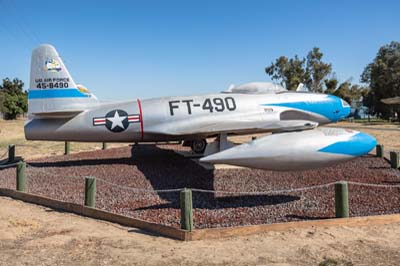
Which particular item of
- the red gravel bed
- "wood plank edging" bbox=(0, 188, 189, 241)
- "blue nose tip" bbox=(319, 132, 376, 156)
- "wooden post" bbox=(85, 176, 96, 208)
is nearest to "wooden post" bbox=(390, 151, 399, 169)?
the red gravel bed

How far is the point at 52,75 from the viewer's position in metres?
11.3

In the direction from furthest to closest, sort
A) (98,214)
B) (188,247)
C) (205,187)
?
1. (205,187)
2. (98,214)
3. (188,247)

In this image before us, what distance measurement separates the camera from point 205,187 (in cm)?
915

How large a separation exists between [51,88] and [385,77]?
50.1 metres

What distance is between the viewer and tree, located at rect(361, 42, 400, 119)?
4975cm

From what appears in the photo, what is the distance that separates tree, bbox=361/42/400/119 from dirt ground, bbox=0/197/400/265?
4835 cm

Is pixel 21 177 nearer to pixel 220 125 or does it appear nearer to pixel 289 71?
pixel 220 125

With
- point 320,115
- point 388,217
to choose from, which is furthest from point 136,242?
point 320,115

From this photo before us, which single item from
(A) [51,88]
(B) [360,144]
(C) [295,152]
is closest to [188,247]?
(C) [295,152]

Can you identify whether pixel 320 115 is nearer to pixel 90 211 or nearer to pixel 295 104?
pixel 295 104

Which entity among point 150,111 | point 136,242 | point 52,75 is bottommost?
point 136,242

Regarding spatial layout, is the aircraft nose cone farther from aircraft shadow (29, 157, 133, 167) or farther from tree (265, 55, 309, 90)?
tree (265, 55, 309, 90)

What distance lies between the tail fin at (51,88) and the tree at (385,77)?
153 feet

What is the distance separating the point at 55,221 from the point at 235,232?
3276 millimetres
